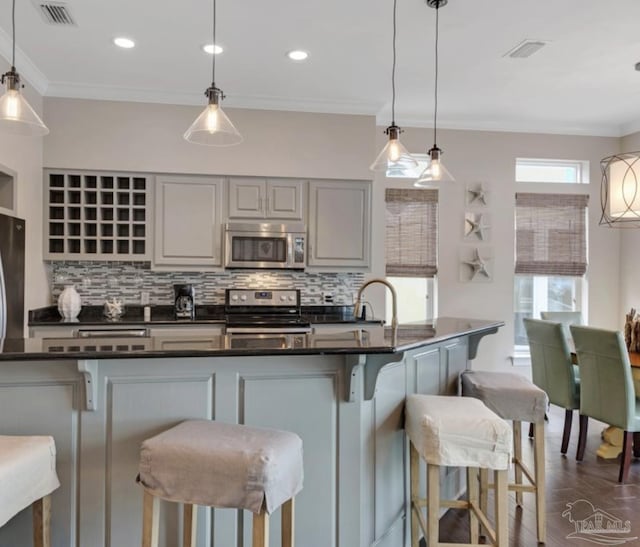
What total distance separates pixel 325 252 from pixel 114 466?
9.49ft

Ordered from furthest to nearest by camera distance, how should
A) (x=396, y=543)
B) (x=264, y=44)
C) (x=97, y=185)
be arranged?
1. (x=97, y=185)
2. (x=264, y=44)
3. (x=396, y=543)

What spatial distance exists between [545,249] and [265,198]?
10.1 ft

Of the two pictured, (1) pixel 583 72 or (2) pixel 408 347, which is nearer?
(2) pixel 408 347

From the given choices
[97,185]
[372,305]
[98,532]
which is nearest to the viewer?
[98,532]

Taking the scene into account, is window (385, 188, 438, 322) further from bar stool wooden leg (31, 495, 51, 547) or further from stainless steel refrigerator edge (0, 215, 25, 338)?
bar stool wooden leg (31, 495, 51, 547)

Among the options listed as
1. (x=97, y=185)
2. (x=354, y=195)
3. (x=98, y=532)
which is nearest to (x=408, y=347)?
(x=98, y=532)

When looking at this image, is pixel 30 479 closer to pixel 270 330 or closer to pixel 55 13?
pixel 270 330

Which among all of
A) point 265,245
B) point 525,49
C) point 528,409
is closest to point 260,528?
point 528,409

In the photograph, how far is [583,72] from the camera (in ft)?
12.4

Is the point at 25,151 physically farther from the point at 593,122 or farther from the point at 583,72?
the point at 593,122

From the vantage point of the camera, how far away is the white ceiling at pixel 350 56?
288 centimetres

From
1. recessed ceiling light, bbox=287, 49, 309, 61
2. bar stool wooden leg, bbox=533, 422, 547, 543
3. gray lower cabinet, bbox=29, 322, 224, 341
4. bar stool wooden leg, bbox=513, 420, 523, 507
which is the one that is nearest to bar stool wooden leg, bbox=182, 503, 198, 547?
bar stool wooden leg, bbox=533, 422, 547, 543

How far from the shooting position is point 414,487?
220 cm

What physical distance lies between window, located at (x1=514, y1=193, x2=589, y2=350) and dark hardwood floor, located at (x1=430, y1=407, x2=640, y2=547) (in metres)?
1.77
